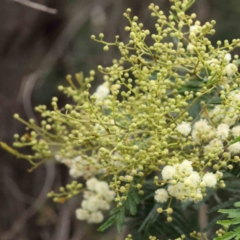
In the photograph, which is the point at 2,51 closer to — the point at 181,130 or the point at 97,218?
the point at 97,218

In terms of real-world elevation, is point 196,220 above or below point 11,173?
below

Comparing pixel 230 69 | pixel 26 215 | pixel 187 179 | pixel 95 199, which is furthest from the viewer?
pixel 26 215

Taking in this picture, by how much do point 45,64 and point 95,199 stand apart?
5.97 feet

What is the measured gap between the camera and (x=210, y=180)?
29.5 inches

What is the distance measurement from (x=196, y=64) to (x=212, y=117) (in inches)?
4.0

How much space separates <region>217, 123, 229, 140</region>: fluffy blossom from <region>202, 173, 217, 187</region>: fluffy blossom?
7 centimetres

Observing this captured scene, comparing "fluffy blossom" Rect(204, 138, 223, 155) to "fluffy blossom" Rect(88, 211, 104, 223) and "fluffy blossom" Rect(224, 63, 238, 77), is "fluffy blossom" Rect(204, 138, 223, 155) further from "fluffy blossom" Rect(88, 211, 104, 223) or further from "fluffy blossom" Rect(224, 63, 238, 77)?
"fluffy blossom" Rect(88, 211, 104, 223)

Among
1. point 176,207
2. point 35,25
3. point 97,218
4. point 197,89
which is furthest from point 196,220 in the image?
point 35,25

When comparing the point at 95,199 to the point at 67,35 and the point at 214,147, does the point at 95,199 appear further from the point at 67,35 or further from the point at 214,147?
the point at 67,35

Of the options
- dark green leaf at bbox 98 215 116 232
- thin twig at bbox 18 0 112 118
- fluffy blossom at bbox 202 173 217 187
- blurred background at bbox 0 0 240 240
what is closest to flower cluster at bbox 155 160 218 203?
fluffy blossom at bbox 202 173 217 187

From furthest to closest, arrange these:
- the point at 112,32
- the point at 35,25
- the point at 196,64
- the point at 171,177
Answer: the point at 35,25, the point at 112,32, the point at 196,64, the point at 171,177

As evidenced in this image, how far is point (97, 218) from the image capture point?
1054 mm

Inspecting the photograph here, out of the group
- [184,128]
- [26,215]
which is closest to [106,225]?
[184,128]

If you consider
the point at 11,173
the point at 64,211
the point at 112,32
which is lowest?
the point at 64,211
